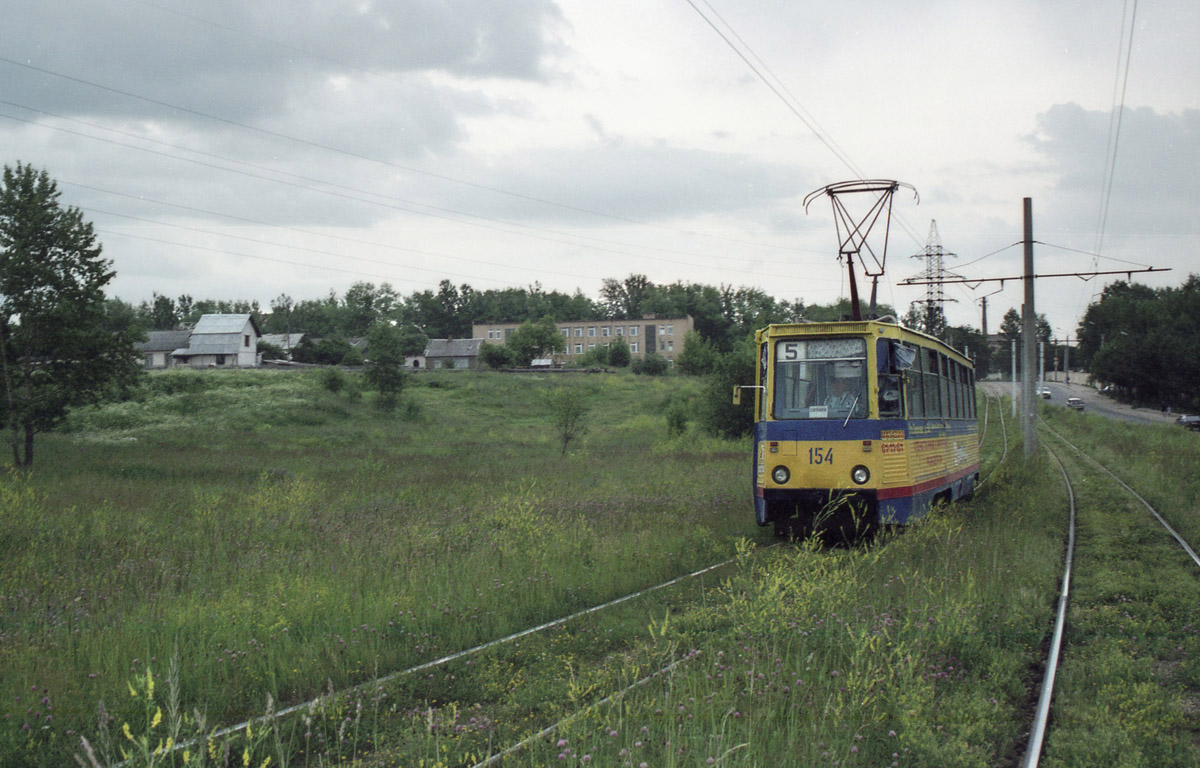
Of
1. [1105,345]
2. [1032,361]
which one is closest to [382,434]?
[1032,361]

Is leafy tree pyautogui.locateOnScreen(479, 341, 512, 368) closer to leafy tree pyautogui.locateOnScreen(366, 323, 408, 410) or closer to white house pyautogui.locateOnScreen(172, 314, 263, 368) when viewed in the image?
white house pyautogui.locateOnScreen(172, 314, 263, 368)

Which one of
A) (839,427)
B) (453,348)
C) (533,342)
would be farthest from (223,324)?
(839,427)

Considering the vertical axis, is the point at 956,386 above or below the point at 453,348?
below

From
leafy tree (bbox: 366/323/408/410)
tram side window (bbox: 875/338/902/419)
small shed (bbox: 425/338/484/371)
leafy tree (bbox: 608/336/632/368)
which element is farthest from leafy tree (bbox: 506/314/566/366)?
tram side window (bbox: 875/338/902/419)

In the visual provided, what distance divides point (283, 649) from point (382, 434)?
39.7m

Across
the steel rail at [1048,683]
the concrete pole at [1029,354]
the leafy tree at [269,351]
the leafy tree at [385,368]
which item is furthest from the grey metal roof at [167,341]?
the steel rail at [1048,683]

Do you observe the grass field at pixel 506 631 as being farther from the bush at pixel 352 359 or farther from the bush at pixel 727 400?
the bush at pixel 352 359

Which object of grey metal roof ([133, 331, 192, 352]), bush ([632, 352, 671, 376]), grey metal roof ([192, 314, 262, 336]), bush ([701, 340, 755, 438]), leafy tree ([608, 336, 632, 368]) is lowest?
bush ([701, 340, 755, 438])

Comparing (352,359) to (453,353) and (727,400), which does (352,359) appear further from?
(727,400)

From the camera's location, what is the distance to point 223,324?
3595 inches

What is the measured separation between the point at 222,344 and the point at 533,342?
41459 mm

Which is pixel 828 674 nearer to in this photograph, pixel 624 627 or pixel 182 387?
pixel 624 627

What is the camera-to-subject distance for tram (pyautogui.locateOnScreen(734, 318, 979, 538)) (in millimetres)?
11711

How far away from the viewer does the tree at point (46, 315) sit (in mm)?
24281
